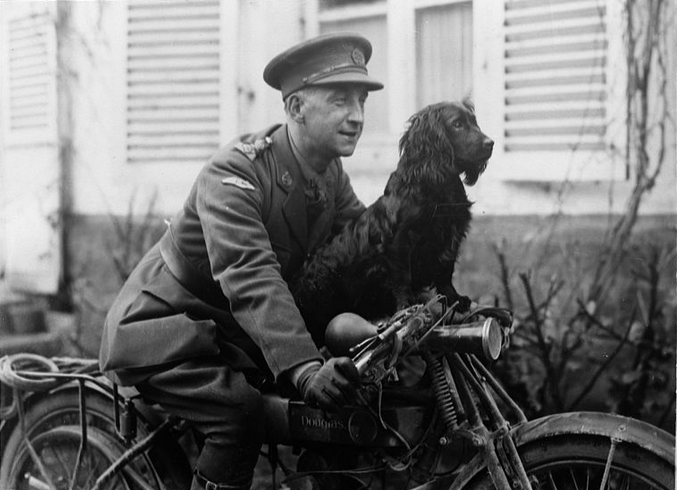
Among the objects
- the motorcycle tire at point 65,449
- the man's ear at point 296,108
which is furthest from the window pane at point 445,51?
the motorcycle tire at point 65,449

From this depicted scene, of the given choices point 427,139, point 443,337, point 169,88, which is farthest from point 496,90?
point 169,88

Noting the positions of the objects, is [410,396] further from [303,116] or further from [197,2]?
[197,2]

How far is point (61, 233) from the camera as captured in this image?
4188 mm

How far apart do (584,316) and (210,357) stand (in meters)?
1.59

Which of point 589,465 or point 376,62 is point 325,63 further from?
point 589,465

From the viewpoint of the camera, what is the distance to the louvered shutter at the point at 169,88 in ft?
12.6

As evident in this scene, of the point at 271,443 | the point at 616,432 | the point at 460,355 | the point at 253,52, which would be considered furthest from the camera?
the point at 253,52

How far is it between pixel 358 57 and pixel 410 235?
0.72 meters

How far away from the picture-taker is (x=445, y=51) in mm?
3312

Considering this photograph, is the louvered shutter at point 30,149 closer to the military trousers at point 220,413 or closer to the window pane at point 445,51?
the military trousers at point 220,413

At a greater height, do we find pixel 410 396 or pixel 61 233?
pixel 61 233

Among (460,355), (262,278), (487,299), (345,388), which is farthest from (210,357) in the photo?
(487,299)

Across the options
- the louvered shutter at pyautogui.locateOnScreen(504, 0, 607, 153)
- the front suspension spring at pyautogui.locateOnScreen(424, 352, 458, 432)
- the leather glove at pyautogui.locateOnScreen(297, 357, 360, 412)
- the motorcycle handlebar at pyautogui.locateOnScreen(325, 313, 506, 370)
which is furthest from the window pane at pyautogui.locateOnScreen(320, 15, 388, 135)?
the leather glove at pyautogui.locateOnScreen(297, 357, 360, 412)

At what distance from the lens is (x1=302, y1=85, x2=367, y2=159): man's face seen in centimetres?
294
